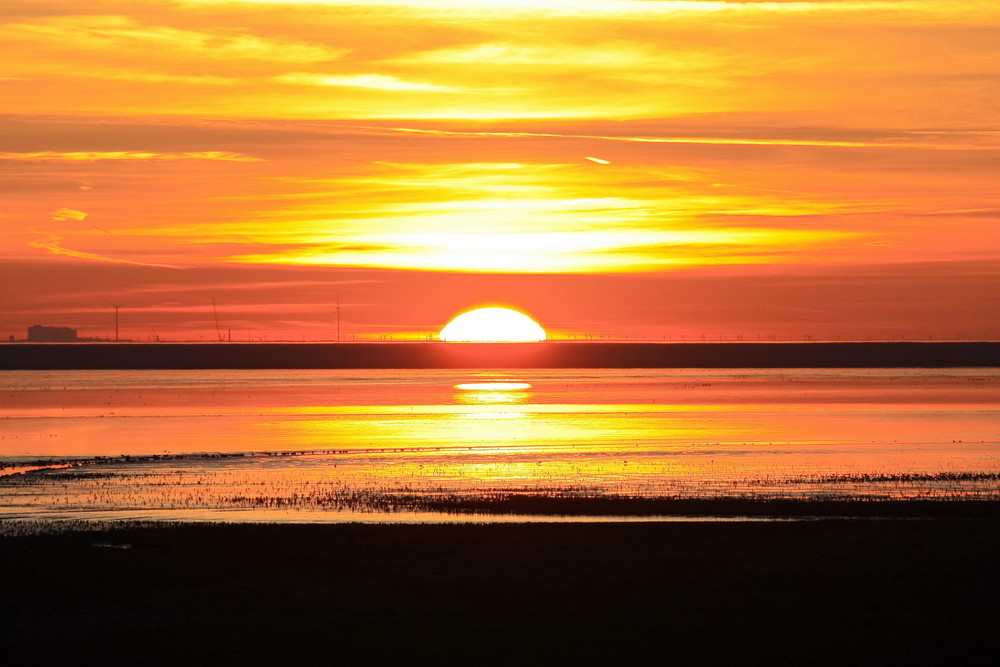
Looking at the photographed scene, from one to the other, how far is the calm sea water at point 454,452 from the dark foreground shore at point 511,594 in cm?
784

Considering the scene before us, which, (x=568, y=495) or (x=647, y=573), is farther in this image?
(x=568, y=495)

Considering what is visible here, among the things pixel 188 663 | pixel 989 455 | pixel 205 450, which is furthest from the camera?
pixel 205 450

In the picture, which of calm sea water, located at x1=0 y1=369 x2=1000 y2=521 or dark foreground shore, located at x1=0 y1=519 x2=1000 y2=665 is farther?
calm sea water, located at x1=0 y1=369 x2=1000 y2=521

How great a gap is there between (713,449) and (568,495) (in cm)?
2067

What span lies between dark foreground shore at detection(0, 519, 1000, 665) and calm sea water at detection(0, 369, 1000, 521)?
784 cm

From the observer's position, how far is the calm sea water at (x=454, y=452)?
135ft

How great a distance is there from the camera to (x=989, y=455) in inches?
2178

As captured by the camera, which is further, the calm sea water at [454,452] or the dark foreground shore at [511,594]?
the calm sea water at [454,452]

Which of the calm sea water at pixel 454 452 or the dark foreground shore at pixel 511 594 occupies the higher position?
the calm sea water at pixel 454 452

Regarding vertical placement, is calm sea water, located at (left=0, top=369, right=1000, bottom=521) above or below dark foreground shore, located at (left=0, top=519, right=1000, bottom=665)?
above

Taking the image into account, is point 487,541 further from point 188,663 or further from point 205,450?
point 205,450

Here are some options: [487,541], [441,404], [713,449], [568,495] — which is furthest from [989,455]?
[441,404]

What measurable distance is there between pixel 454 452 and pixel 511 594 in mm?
35420

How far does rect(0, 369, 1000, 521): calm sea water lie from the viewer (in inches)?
1622
